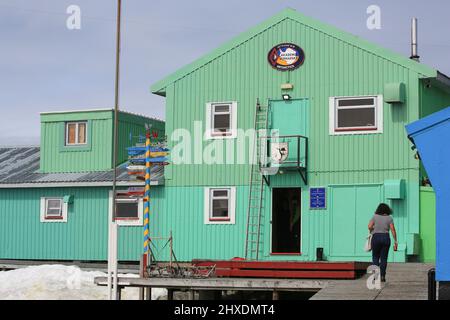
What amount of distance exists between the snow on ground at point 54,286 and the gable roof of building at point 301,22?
672cm

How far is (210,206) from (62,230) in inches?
217

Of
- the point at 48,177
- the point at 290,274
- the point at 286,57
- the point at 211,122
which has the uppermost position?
the point at 286,57

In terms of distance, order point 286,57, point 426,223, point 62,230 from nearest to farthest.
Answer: point 426,223, point 286,57, point 62,230

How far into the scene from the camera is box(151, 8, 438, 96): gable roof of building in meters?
30.1

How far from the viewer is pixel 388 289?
858 inches

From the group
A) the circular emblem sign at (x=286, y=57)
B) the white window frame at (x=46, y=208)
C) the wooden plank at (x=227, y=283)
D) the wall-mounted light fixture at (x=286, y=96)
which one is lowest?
the wooden plank at (x=227, y=283)

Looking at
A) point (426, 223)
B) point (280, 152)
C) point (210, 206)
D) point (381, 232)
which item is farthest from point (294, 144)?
point (381, 232)

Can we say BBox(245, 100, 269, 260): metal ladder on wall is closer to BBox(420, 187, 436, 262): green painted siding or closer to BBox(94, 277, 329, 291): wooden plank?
BBox(420, 187, 436, 262): green painted siding

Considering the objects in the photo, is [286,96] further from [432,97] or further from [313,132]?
[432,97]

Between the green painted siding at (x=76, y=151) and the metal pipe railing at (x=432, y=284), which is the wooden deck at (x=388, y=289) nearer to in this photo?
the metal pipe railing at (x=432, y=284)

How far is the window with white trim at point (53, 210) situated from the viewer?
115ft

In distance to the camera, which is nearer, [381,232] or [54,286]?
[381,232]

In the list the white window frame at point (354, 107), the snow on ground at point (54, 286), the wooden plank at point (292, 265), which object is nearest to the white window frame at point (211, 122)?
the white window frame at point (354, 107)

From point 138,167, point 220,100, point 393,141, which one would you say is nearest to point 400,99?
point 393,141
